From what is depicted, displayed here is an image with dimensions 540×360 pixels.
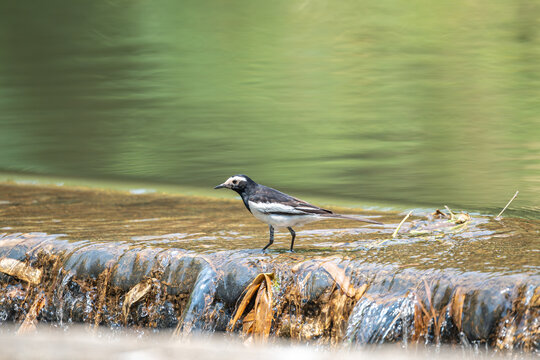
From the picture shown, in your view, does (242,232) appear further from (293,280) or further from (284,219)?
(293,280)

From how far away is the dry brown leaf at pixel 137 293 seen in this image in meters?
4.86

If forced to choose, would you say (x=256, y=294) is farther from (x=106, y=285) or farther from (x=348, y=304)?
(x=106, y=285)

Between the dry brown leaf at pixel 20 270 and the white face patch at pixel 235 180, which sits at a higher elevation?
the white face patch at pixel 235 180

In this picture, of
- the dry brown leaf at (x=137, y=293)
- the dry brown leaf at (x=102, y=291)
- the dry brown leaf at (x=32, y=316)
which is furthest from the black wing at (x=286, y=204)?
the dry brown leaf at (x=32, y=316)

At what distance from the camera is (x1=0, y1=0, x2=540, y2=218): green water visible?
9.83m

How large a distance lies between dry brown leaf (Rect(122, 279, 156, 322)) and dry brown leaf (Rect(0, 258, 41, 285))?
0.72 meters

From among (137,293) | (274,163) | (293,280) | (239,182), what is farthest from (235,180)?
(274,163)

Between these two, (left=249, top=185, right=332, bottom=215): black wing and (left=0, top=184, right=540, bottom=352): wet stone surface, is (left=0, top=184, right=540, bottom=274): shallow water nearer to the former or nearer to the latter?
(left=0, top=184, right=540, bottom=352): wet stone surface

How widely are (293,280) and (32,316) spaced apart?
1.79 metres

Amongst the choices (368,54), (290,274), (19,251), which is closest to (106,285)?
(19,251)

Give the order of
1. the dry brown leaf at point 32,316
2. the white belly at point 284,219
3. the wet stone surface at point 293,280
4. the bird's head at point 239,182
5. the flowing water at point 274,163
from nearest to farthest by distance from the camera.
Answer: the wet stone surface at point 293,280
the flowing water at point 274,163
the white belly at point 284,219
the bird's head at point 239,182
the dry brown leaf at point 32,316

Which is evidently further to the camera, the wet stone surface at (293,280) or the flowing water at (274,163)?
the flowing water at (274,163)

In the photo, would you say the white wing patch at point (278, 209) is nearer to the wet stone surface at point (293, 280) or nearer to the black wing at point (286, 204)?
the black wing at point (286, 204)

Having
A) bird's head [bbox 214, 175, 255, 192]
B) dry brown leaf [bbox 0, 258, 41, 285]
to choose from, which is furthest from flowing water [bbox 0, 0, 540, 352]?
bird's head [bbox 214, 175, 255, 192]
